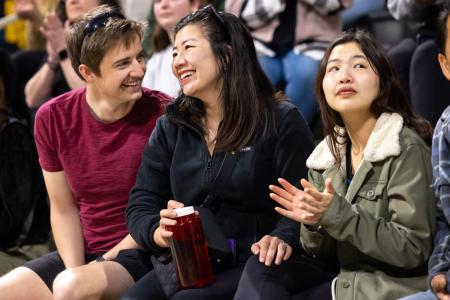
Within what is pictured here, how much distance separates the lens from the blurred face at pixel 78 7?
3.96m

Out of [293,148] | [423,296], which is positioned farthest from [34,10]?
[423,296]

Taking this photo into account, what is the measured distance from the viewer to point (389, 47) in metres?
3.90

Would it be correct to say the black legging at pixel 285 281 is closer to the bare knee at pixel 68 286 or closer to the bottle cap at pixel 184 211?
the bottle cap at pixel 184 211

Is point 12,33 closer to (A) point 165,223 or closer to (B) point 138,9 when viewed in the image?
(B) point 138,9

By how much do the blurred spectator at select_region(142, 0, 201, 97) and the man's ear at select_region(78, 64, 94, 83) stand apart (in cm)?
81

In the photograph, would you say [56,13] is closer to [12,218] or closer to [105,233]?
[12,218]

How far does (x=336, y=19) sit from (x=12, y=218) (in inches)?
62.3

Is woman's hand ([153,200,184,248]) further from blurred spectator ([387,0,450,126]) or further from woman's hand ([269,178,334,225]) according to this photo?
blurred spectator ([387,0,450,126])

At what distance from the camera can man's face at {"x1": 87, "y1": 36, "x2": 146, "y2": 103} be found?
2932 millimetres

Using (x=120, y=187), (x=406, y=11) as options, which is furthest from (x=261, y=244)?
(x=406, y=11)

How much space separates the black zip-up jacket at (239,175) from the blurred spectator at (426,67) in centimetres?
84

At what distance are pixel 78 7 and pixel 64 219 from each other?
50.1 inches

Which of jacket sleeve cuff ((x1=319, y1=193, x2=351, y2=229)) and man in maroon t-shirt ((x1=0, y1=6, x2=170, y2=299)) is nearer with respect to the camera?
jacket sleeve cuff ((x1=319, y1=193, x2=351, y2=229))

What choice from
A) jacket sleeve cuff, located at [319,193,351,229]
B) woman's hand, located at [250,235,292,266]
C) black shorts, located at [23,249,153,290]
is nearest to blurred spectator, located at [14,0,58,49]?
black shorts, located at [23,249,153,290]
